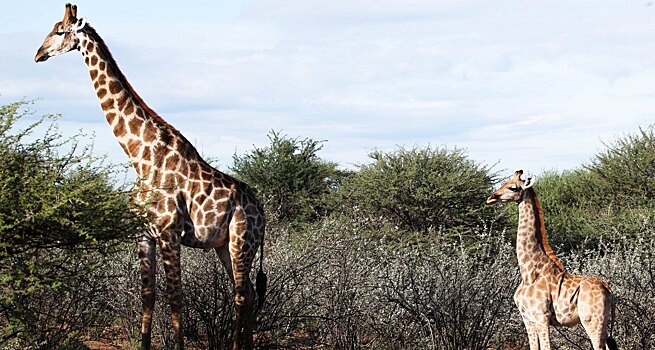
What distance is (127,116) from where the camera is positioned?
8633 millimetres

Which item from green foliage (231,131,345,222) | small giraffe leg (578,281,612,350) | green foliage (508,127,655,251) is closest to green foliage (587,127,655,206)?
green foliage (508,127,655,251)

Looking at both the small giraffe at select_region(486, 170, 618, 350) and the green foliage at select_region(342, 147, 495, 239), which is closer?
the small giraffe at select_region(486, 170, 618, 350)

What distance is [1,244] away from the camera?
246 inches

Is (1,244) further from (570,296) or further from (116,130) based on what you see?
(570,296)

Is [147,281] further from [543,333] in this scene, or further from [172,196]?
[543,333]

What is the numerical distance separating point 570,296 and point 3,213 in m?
4.94

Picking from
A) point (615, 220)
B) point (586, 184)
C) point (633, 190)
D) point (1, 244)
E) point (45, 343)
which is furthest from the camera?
point (586, 184)

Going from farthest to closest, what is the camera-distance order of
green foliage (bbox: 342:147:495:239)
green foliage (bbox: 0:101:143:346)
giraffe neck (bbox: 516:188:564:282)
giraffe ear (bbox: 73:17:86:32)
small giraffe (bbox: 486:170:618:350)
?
green foliage (bbox: 342:147:495:239) → giraffe neck (bbox: 516:188:564:282) → giraffe ear (bbox: 73:17:86:32) → small giraffe (bbox: 486:170:618:350) → green foliage (bbox: 0:101:143:346)

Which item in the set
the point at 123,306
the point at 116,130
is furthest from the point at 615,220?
the point at 116,130

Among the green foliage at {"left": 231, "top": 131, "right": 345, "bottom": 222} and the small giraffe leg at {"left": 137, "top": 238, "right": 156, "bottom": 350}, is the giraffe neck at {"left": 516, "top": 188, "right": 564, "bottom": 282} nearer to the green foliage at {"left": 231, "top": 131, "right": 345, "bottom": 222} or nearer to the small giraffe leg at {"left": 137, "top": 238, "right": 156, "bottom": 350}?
the small giraffe leg at {"left": 137, "top": 238, "right": 156, "bottom": 350}

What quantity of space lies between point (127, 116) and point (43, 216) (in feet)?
8.04

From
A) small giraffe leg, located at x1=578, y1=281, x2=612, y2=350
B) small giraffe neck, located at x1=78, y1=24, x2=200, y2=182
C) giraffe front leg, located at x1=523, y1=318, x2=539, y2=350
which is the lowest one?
giraffe front leg, located at x1=523, y1=318, x2=539, y2=350

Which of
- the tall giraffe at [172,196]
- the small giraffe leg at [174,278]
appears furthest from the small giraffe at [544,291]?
the small giraffe leg at [174,278]

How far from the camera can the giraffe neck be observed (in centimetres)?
870
